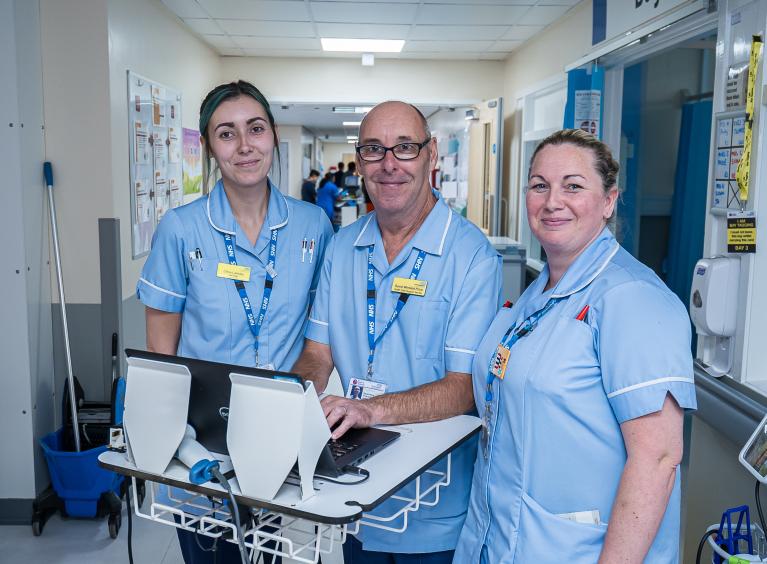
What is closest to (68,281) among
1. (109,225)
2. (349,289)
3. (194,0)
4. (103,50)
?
(109,225)

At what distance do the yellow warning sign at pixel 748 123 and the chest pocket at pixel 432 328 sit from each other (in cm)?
117

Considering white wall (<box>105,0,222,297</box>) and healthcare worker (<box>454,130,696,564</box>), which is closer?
healthcare worker (<box>454,130,696,564</box>)

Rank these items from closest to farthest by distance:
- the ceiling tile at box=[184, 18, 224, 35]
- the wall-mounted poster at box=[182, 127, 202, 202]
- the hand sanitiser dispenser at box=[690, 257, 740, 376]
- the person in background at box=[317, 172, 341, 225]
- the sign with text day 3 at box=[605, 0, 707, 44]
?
the hand sanitiser dispenser at box=[690, 257, 740, 376], the sign with text day 3 at box=[605, 0, 707, 44], the wall-mounted poster at box=[182, 127, 202, 202], the ceiling tile at box=[184, 18, 224, 35], the person in background at box=[317, 172, 341, 225]

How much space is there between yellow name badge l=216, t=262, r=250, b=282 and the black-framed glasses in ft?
1.51

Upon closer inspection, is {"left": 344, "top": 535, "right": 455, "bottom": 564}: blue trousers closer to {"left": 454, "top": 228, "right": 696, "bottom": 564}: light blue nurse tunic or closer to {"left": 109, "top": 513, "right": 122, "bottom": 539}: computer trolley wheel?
{"left": 454, "top": 228, "right": 696, "bottom": 564}: light blue nurse tunic

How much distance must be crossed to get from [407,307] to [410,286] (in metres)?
0.05

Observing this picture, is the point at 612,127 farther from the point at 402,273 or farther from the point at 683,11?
the point at 402,273

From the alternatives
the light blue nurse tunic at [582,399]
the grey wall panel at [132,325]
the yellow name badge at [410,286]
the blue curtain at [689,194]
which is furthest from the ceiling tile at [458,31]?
the light blue nurse tunic at [582,399]

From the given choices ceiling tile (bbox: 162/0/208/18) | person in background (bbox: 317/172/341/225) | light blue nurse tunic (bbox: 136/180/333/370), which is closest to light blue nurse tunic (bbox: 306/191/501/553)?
light blue nurse tunic (bbox: 136/180/333/370)

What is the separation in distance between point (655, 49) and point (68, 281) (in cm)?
313

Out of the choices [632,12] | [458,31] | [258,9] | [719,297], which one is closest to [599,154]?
[719,297]

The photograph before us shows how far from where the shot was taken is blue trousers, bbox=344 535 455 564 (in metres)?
1.68

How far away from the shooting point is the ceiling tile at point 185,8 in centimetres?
511

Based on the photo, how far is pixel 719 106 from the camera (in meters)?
2.41
